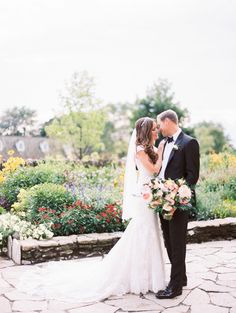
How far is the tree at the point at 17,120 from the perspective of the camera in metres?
39.9

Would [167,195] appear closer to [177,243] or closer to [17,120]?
[177,243]

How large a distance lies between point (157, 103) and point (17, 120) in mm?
18437

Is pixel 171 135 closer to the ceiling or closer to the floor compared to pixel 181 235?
closer to the ceiling

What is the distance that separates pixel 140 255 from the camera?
5160mm

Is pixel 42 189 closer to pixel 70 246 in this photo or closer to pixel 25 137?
pixel 70 246

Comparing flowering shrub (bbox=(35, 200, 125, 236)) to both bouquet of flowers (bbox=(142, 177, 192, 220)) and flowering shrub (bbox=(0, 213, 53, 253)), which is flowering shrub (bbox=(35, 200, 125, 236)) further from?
bouquet of flowers (bbox=(142, 177, 192, 220))

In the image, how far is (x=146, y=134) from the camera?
510 cm

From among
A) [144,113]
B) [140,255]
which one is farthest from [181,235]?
[144,113]

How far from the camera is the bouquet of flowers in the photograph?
471cm

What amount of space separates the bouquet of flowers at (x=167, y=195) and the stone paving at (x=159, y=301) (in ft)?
3.36

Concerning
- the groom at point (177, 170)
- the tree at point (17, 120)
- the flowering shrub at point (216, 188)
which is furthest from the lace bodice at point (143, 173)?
the tree at point (17, 120)

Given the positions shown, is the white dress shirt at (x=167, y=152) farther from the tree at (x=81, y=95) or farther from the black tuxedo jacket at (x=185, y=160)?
the tree at (x=81, y=95)

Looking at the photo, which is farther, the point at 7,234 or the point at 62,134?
the point at 62,134

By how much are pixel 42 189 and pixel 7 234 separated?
118 cm
